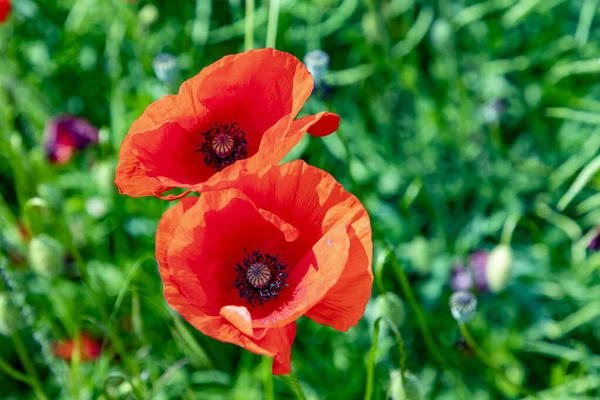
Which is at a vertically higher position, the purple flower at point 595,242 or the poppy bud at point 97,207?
the purple flower at point 595,242

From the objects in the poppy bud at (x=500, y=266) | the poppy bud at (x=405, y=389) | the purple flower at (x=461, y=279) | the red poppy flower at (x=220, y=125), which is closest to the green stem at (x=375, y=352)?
the poppy bud at (x=405, y=389)

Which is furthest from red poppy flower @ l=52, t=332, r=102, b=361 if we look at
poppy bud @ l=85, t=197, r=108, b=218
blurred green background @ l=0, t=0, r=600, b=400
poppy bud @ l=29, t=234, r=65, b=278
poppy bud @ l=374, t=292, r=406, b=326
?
poppy bud @ l=374, t=292, r=406, b=326

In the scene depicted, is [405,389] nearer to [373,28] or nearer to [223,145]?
[223,145]

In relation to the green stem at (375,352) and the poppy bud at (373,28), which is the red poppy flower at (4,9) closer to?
the poppy bud at (373,28)

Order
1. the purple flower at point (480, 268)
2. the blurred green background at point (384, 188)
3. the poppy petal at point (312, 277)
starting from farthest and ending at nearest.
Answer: the purple flower at point (480, 268), the blurred green background at point (384, 188), the poppy petal at point (312, 277)

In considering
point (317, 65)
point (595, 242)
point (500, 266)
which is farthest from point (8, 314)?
point (595, 242)

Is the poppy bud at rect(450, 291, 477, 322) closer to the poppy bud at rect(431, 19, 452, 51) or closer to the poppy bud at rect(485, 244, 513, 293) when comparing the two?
the poppy bud at rect(485, 244, 513, 293)
